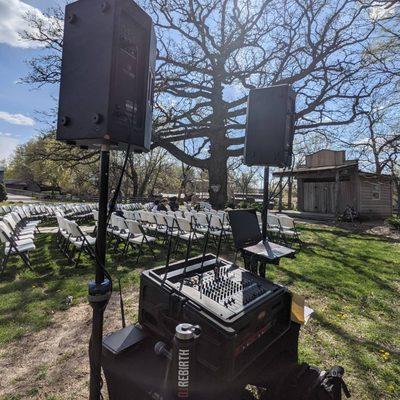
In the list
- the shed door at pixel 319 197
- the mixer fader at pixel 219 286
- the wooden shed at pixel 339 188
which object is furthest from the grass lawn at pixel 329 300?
the shed door at pixel 319 197

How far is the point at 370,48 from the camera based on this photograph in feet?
40.3

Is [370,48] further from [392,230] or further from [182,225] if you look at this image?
[182,225]

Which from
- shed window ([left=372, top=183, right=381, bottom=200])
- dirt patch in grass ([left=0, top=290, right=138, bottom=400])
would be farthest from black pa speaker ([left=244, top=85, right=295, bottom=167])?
shed window ([left=372, top=183, right=381, bottom=200])

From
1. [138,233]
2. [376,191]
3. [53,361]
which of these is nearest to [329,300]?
[53,361]

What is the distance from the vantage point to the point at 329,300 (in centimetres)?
449

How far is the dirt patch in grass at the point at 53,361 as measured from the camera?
8.04 feet

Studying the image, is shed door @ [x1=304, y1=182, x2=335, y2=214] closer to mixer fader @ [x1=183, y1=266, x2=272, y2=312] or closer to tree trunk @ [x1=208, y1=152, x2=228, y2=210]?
tree trunk @ [x1=208, y1=152, x2=228, y2=210]

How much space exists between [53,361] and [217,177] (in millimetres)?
13393

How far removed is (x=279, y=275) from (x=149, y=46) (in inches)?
194

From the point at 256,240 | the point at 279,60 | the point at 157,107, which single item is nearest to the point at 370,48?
the point at 279,60

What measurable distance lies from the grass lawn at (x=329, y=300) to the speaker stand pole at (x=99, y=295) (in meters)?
2.05

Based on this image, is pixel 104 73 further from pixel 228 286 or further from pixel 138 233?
pixel 138 233

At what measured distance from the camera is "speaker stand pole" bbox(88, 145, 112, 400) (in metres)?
1.83

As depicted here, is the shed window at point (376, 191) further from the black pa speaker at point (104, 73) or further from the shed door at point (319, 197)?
the black pa speaker at point (104, 73)
